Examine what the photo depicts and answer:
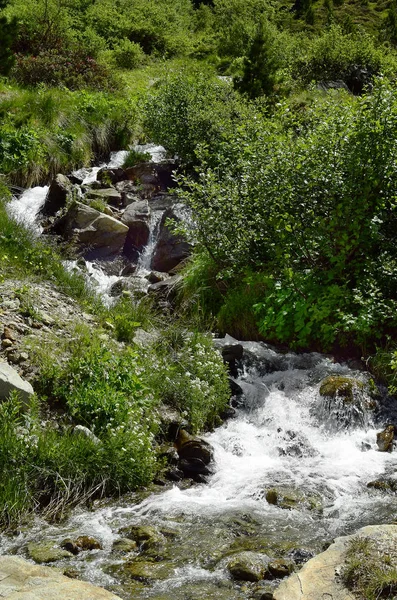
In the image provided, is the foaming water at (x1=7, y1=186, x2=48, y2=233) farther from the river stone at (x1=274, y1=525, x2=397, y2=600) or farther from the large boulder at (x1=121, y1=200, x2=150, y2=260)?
the river stone at (x1=274, y1=525, x2=397, y2=600)

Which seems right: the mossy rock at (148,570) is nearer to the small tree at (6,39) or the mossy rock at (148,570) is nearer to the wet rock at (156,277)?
the wet rock at (156,277)

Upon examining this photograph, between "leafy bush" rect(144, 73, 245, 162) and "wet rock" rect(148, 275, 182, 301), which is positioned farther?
"leafy bush" rect(144, 73, 245, 162)

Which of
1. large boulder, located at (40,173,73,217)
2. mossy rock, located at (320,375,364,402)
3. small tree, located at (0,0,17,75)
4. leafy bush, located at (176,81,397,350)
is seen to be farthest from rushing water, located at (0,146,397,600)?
small tree, located at (0,0,17,75)

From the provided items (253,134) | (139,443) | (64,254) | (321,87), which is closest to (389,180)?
(253,134)

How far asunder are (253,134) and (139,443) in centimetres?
695

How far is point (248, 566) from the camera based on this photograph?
4980 millimetres

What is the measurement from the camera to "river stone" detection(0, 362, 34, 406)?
6.69m

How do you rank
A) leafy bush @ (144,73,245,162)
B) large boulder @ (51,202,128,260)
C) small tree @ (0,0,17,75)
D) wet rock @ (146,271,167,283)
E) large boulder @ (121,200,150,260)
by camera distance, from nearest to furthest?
wet rock @ (146,271,167,283)
large boulder @ (51,202,128,260)
large boulder @ (121,200,150,260)
leafy bush @ (144,73,245,162)
small tree @ (0,0,17,75)

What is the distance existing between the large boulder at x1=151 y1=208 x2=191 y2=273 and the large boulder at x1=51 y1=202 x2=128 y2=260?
0.86 m

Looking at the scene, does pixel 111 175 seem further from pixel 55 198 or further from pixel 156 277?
pixel 156 277

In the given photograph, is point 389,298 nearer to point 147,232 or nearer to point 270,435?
point 270,435

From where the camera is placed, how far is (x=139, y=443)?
270 inches

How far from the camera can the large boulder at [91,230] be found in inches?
530

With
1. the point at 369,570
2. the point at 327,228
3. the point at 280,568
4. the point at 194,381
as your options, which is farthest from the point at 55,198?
the point at 369,570
